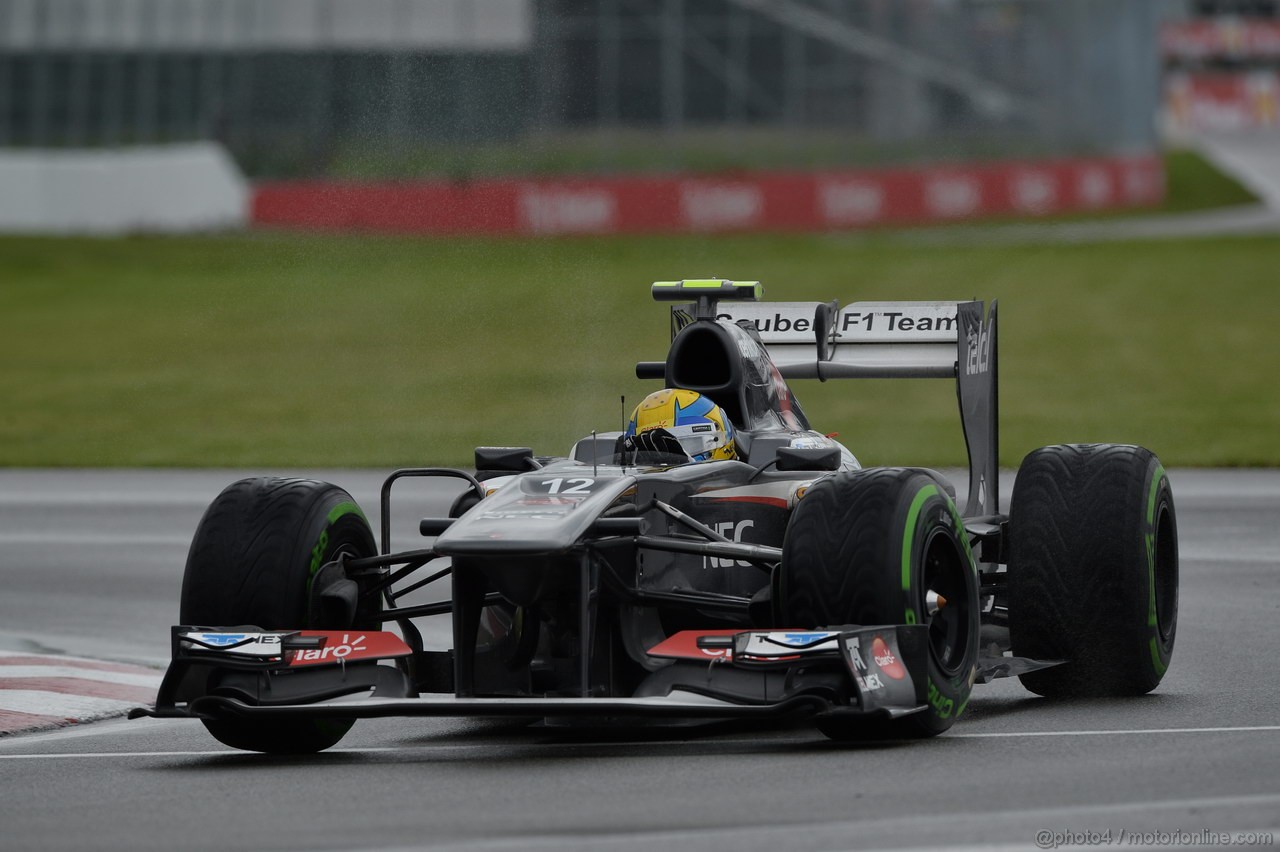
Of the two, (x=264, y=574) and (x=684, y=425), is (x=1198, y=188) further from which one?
(x=264, y=574)

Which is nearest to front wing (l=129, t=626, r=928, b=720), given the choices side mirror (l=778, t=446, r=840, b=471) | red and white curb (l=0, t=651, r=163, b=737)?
side mirror (l=778, t=446, r=840, b=471)

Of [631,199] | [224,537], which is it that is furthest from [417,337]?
[224,537]

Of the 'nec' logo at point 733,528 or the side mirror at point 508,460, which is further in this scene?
the side mirror at point 508,460

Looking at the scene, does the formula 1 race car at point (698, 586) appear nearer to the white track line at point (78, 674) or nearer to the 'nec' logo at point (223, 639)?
the 'nec' logo at point (223, 639)

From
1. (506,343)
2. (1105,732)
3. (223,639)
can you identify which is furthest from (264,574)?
(506,343)

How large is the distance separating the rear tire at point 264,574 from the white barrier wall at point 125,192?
128 feet

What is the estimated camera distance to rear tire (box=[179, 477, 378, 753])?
8977 mm

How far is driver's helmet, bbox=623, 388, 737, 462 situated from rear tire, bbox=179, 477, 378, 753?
151 centimetres

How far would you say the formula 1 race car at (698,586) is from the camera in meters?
8.38

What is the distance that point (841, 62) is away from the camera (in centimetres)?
5525

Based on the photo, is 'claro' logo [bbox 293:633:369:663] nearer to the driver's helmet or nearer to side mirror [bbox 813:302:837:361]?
the driver's helmet

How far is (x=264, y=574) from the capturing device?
9.01 metres

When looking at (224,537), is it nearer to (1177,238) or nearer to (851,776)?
(851,776)

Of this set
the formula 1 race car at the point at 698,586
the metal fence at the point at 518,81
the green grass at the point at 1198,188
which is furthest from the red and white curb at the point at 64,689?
the green grass at the point at 1198,188
